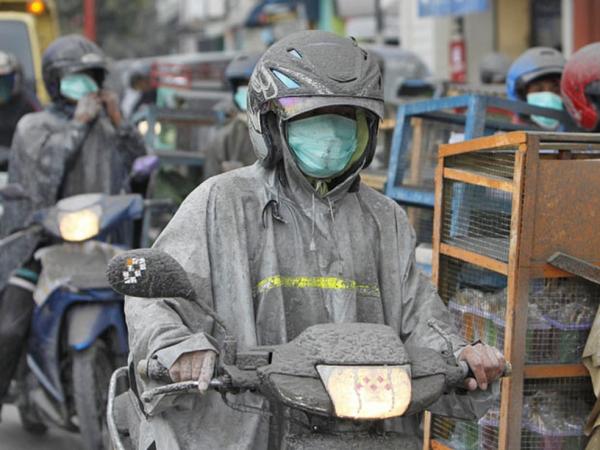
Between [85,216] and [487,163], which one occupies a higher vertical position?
[487,163]

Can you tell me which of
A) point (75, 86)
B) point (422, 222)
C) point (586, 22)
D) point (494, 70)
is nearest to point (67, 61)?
point (75, 86)

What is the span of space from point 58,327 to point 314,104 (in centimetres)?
361

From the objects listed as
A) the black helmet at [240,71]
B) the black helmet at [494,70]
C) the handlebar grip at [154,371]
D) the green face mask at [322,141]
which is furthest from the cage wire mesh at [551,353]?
the black helmet at [494,70]

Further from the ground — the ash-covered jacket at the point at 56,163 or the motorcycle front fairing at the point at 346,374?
the motorcycle front fairing at the point at 346,374

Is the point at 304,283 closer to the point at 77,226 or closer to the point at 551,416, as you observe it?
the point at 551,416

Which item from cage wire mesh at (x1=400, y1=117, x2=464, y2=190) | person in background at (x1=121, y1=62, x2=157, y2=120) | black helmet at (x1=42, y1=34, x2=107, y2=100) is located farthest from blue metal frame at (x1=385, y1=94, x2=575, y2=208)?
person in background at (x1=121, y1=62, x2=157, y2=120)

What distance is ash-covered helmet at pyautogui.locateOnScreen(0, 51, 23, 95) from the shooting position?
10365mm

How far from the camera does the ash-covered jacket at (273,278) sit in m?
3.66

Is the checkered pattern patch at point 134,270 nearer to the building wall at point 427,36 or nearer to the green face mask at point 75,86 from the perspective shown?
the green face mask at point 75,86

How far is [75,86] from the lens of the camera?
25.7ft

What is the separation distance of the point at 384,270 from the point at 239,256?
445 millimetres

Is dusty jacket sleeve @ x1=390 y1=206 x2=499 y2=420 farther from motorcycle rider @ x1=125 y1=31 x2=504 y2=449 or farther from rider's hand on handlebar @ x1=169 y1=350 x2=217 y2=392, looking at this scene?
rider's hand on handlebar @ x1=169 y1=350 x2=217 y2=392

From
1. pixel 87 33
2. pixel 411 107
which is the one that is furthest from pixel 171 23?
pixel 411 107

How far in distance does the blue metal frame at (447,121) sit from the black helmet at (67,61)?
5.92ft
